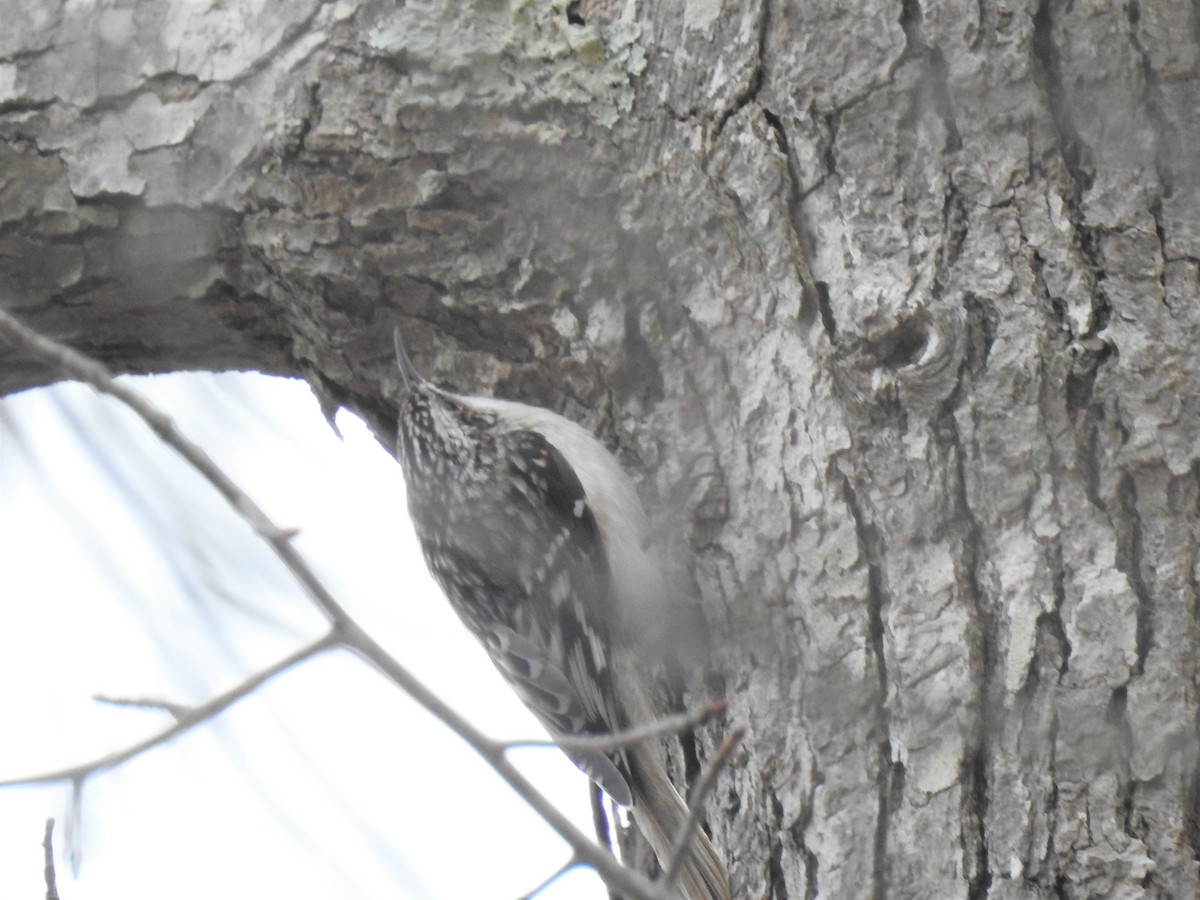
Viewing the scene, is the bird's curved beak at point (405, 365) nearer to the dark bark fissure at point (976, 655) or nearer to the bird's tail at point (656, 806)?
the bird's tail at point (656, 806)

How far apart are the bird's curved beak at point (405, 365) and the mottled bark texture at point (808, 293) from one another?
0.10 ft

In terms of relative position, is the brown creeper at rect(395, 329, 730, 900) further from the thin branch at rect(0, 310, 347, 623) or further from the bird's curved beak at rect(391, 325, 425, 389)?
the thin branch at rect(0, 310, 347, 623)

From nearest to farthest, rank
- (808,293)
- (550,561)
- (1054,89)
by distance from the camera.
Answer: (1054,89) → (808,293) → (550,561)

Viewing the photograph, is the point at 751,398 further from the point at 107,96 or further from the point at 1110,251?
the point at 107,96

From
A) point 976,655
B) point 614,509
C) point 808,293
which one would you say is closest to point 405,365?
point 614,509

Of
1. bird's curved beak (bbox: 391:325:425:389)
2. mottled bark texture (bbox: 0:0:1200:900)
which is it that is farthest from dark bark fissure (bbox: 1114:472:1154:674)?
bird's curved beak (bbox: 391:325:425:389)

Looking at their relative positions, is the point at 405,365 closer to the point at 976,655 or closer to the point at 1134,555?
the point at 976,655

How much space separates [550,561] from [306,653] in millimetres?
1428

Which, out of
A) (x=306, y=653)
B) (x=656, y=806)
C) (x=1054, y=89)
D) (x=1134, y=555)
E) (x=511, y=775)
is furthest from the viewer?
(x=656, y=806)

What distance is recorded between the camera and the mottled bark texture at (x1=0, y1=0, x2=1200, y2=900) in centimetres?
149

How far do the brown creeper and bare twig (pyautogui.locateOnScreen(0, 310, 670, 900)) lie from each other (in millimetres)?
1218

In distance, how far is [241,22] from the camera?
207 cm

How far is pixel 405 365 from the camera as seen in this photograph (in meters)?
2.29

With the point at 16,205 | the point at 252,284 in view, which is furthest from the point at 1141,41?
the point at 16,205
